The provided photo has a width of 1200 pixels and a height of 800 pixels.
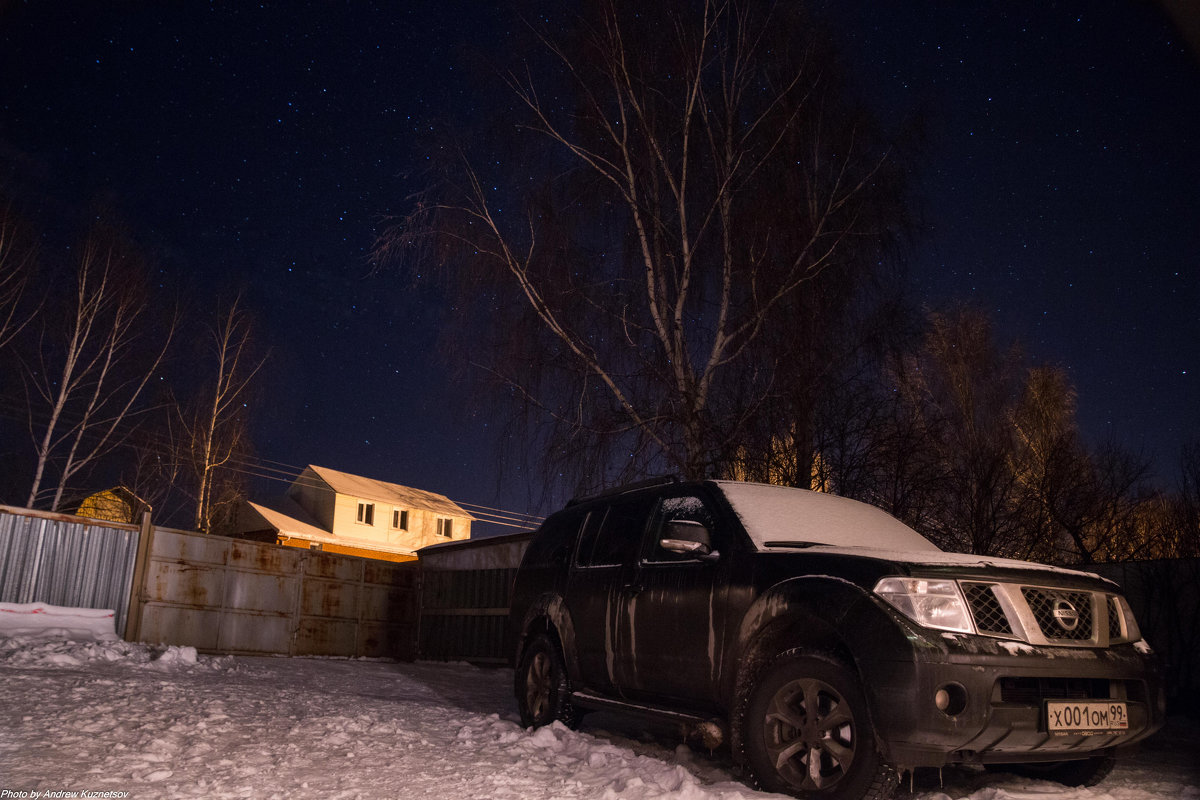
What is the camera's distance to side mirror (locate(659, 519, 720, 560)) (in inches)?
182

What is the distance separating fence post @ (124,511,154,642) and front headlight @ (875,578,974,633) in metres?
13.0

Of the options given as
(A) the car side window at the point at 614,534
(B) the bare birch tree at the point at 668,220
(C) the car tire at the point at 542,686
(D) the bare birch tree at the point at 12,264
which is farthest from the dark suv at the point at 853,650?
(D) the bare birch tree at the point at 12,264

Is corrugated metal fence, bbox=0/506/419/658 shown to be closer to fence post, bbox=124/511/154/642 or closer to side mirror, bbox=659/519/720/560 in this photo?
fence post, bbox=124/511/154/642

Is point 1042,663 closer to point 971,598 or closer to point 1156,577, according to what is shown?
point 971,598

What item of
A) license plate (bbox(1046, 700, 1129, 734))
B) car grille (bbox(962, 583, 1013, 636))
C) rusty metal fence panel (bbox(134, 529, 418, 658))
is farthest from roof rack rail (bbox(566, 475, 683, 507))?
Result: rusty metal fence panel (bbox(134, 529, 418, 658))

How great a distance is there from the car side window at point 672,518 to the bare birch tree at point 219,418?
21.4m

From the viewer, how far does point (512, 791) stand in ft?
13.2

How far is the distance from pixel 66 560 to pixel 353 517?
29.7m

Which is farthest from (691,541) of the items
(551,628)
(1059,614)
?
(551,628)

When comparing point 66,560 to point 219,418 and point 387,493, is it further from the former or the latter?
point 387,493

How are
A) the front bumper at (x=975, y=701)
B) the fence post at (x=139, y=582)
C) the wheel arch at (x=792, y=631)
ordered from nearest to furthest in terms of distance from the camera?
1. the front bumper at (x=975, y=701)
2. the wheel arch at (x=792, y=631)
3. the fence post at (x=139, y=582)

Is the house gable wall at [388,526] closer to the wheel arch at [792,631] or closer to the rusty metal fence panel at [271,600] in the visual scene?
the rusty metal fence panel at [271,600]

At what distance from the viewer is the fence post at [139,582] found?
13102 millimetres

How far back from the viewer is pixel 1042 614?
3.86 m
